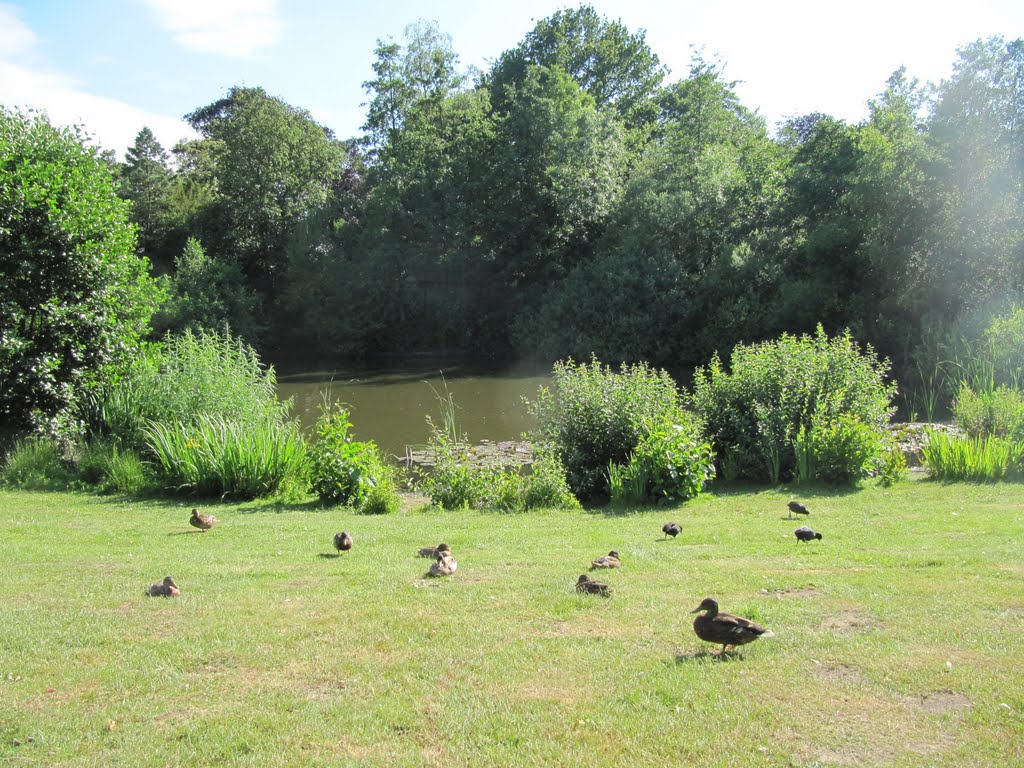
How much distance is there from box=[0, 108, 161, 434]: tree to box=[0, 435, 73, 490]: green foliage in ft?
1.57

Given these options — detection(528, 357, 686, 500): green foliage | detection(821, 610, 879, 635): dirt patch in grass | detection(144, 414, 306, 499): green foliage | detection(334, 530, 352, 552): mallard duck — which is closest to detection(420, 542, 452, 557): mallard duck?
detection(334, 530, 352, 552): mallard duck

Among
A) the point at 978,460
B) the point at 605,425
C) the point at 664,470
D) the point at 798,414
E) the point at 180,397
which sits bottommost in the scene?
the point at 664,470

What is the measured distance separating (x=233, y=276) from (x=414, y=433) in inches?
921

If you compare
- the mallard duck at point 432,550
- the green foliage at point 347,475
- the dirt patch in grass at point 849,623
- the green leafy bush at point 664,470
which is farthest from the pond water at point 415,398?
the dirt patch in grass at point 849,623

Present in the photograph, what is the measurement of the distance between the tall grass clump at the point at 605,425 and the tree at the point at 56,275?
825 centimetres

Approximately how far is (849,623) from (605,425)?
7077 mm

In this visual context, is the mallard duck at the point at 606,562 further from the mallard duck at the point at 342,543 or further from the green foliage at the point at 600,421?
the green foliage at the point at 600,421

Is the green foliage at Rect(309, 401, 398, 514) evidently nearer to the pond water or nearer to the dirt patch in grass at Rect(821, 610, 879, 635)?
the dirt patch in grass at Rect(821, 610, 879, 635)

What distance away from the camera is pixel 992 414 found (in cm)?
1292

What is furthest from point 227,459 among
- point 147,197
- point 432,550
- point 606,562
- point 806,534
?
point 147,197

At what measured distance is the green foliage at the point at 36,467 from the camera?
12766mm

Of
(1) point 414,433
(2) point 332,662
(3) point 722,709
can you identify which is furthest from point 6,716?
(1) point 414,433

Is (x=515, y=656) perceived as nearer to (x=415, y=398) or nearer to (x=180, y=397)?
(x=180, y=397)

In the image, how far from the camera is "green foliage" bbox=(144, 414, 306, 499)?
12.1m
